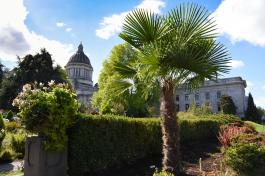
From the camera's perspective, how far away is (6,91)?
46.8m

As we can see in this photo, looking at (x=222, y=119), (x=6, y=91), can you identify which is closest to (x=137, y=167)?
(x=222, y=119)

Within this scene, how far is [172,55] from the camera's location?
7609 millimetres

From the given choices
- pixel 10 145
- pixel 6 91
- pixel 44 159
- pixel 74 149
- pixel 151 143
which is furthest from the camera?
pixel 6 91

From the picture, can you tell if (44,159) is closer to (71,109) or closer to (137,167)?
(71,109)

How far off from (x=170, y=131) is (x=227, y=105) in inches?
2596

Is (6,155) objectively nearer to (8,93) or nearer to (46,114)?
(46,114)

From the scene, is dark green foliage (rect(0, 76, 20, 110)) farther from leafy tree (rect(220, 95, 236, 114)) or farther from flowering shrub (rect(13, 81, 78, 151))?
leafy tree (rect(220, 95, 236, 114))

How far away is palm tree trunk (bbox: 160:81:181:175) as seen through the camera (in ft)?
26.1

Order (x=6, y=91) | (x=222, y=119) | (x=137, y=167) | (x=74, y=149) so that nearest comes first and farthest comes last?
(x=74, y=149) < (x=137, y=167) < (x=222, y=119) < (x=6, y=91)

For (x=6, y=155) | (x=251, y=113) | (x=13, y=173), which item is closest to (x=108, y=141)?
(x=13, y=173)

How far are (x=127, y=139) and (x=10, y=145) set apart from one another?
5844 mm

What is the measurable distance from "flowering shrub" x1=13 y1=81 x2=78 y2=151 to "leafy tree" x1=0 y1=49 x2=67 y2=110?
40247 millimetres

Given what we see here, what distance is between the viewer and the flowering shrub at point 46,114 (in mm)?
7293

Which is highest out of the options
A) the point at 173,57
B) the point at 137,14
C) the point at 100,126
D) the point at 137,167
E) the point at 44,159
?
the point at 137,14
